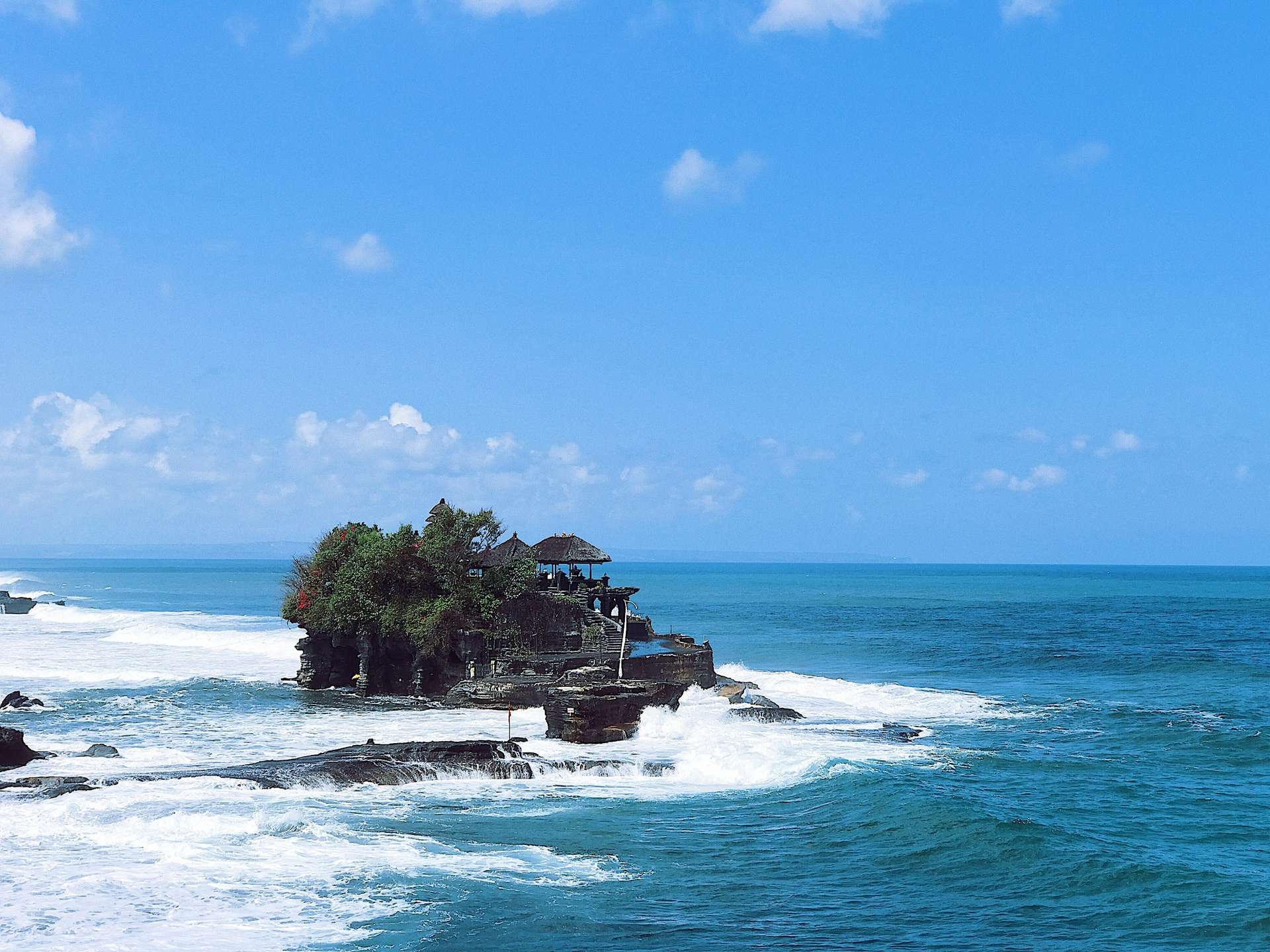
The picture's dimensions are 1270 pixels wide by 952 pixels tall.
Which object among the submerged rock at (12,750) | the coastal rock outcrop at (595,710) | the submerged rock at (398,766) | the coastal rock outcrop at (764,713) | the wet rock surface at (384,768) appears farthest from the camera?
the coastal rock outcrop at (764,713)

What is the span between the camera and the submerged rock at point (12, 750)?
1112 inches

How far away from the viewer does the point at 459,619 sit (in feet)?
143

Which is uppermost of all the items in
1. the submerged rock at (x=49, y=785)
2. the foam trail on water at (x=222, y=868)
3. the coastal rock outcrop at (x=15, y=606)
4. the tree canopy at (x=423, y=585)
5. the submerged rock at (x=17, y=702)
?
the tree canopy at (x=423, y=585)

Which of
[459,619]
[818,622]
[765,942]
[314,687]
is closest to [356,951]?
[765,942]

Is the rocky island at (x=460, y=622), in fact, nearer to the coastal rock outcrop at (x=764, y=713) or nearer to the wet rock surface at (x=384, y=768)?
the coastal rock outcrop at (x=764, y=713)

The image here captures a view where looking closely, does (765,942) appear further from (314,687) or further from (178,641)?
(178,641)

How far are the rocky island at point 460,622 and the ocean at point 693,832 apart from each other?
79.4 inches

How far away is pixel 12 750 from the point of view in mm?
28469

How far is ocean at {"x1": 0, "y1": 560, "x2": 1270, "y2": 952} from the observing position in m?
17.9

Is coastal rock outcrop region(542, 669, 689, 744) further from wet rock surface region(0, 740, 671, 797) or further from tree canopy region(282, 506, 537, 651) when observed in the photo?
tree canopy region(282, 506, 537, 651)

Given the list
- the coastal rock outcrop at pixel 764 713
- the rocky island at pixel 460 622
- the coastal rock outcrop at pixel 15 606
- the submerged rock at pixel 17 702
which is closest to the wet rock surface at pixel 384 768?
the coastal rock outcrop at pixel 764 713

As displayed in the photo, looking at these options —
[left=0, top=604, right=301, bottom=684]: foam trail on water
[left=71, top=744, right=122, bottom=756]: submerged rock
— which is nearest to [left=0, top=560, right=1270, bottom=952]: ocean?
[left=71, top=744, right=122, bottom=756]: submerged rock

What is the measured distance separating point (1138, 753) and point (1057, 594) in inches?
4841

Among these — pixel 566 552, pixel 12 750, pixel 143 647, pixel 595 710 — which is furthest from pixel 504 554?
pixel 143 647
